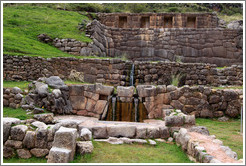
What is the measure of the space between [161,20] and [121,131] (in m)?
16.4

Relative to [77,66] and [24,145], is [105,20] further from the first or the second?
[24,145]

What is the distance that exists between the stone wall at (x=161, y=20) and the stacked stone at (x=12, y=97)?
1477cm

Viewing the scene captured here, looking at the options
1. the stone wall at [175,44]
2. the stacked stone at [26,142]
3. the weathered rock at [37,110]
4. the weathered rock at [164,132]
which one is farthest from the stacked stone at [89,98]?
the stone wall at [175,44]

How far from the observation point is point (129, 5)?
34781 mm

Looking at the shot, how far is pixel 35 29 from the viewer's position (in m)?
19.1

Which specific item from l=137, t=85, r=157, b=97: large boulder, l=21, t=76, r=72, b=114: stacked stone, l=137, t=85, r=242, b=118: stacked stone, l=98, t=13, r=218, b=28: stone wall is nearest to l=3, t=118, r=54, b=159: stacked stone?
l=21, t=76, r=72, b=114: stacked stone

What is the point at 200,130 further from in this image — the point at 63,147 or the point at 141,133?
the point at 63,147

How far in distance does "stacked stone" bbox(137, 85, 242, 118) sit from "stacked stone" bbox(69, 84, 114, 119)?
6.06 ft

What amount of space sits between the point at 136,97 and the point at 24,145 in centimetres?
598

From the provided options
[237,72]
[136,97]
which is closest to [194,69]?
[237,72]

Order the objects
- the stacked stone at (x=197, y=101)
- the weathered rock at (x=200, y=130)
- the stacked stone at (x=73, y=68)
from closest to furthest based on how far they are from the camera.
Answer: the weathered rock at (x=200, y=130) < the stacked stone at (x=197, y=101) < the stacked stone at (x=73, y=68)

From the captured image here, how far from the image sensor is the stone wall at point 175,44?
19047 mm

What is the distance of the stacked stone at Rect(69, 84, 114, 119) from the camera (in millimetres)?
10742

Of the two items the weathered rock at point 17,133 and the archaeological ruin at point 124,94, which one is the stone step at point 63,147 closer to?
the archaeological ruin at point 124,94
